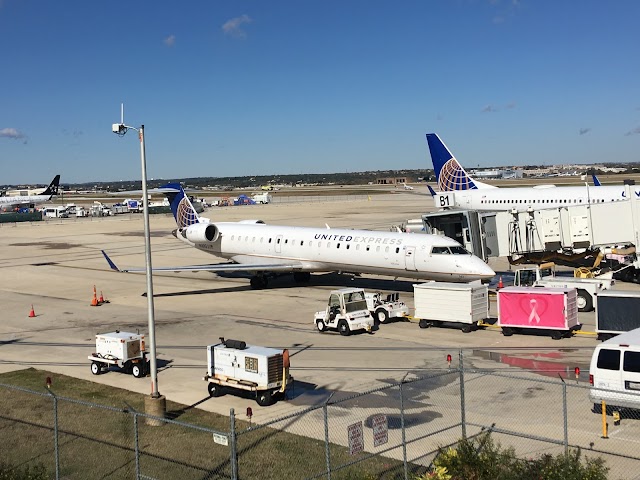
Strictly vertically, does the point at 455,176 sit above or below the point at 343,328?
above

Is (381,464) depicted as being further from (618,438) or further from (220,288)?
(220,288)

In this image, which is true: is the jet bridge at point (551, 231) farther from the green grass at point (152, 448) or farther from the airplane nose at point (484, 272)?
the green grass at point (152, 448)

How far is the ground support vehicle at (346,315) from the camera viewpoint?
2642 cm

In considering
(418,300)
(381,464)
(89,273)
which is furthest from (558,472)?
(89,273)

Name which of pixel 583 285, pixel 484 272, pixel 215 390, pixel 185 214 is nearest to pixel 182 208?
pixel 185 214

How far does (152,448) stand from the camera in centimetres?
1557

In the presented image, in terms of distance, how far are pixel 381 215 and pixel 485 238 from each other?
58056 mm

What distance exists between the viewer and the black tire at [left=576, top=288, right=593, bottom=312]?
1177 inches

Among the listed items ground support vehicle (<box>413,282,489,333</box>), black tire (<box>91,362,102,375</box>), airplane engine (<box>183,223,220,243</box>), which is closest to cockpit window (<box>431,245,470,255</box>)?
ground support vehicle (<box>413,282,489,333</box>)

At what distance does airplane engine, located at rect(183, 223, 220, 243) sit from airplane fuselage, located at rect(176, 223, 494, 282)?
7 cm

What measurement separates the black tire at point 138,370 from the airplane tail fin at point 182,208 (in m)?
21.9

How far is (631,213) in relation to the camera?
32750 millimetres

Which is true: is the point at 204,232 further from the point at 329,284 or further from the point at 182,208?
the point at 329,284

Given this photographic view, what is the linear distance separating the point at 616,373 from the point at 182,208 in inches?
1256
